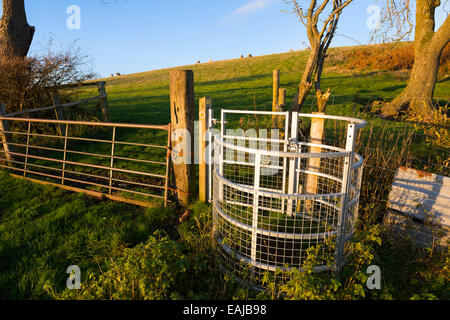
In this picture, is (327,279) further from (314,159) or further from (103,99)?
(103,99)

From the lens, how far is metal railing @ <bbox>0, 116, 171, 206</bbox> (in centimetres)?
572

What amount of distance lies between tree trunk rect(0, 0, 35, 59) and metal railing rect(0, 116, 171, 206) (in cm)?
355

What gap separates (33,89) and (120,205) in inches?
282

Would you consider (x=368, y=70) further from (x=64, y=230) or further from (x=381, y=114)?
(x=64, y=230)

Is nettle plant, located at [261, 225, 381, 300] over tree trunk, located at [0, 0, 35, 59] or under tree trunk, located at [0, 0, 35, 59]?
under

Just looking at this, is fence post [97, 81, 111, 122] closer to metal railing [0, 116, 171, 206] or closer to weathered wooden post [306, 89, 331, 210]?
metal railing [0, 116, 171, 206]

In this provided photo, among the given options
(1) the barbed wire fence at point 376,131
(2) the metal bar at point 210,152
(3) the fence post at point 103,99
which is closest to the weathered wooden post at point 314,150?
(1) the barbed wire fence at point 376,131

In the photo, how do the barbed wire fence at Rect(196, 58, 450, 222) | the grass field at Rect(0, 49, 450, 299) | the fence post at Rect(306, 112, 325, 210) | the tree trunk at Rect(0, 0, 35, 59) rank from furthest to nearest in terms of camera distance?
the tree trunk at Rect(0, 0, 35, 59)
the barbed wire fence at Rect(196, 58, 450, 222)
the fence post at Rect(306, 112, 325, 210)
the grass field at Rect(0, 49, 450, 299)

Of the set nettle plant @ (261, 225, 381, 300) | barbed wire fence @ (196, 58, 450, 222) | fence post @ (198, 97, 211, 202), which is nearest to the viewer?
nettle plant @ (261, 225, 381, 300)

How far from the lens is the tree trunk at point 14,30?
443 inches

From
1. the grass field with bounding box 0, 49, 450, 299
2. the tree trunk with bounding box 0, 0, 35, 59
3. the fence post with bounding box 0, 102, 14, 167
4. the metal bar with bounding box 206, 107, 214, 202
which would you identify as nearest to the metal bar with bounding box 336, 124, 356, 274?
the grass field with bounding box 0, 49, 450, 299

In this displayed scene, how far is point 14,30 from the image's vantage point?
37.7 feet

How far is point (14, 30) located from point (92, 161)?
7.56 metres

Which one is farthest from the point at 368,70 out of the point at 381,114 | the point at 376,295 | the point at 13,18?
the point at 376,295
